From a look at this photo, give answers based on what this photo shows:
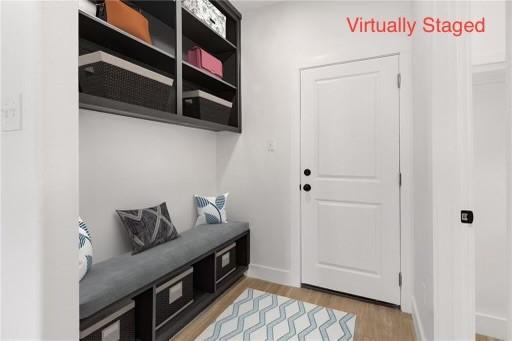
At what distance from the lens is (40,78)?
80cm

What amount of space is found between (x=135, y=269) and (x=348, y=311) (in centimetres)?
160

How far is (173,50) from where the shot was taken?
87.3 inches

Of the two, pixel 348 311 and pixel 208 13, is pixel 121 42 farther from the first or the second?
pixel 348 311

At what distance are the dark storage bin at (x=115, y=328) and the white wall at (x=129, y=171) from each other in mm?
484

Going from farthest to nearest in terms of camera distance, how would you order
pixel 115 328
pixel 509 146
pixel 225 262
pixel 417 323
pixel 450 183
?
pixel 225 262
pixel 417 323
pixel 115 328
pixel 450 183
pixel 509 146

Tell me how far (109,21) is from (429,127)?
185 centimetres

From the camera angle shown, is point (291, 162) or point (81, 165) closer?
point (81, 165)

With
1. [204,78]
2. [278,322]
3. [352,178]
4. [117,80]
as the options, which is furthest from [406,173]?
[117,80]

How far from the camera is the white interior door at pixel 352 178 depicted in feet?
6.78

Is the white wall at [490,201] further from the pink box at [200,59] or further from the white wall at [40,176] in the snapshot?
the white wall at [40,176]

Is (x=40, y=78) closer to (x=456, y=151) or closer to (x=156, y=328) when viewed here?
(x=156, y=328)

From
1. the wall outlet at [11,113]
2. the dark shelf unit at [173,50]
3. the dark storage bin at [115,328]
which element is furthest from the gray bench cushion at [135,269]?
the dark shelf unit at [173,50]

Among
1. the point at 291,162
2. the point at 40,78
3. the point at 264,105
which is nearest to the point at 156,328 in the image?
the point at 40,78

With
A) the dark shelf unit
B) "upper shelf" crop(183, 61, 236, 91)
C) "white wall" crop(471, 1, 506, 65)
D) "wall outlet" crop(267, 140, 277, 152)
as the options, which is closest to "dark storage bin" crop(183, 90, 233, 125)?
the dark shelf unit
